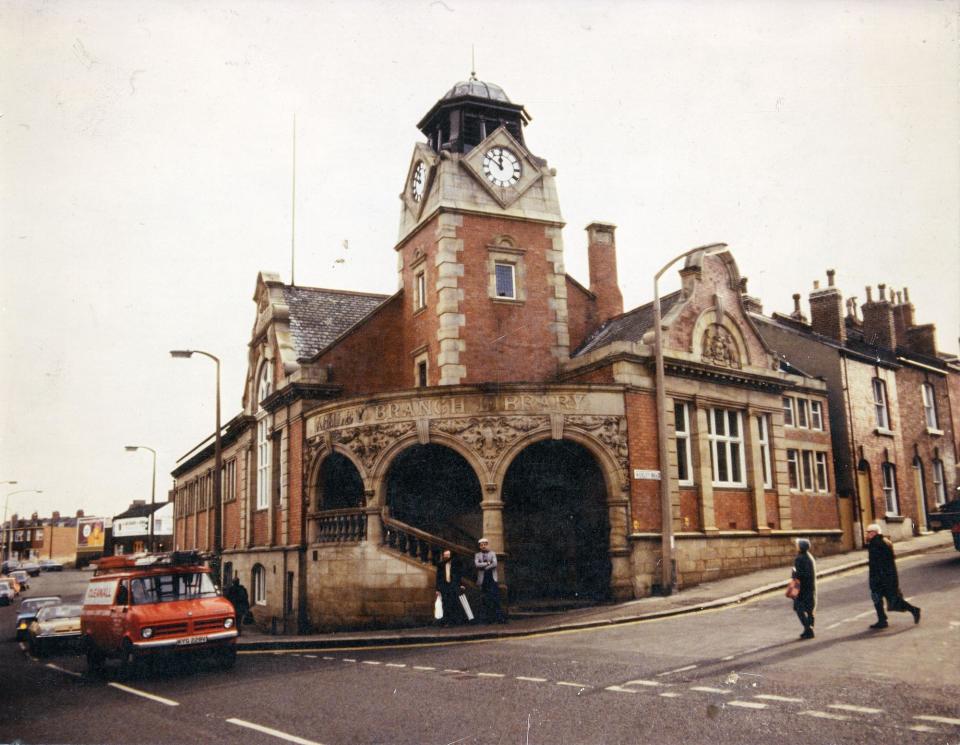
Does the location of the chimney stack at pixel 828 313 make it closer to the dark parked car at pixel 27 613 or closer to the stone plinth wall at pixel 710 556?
the stone plinth wall at pixel 710 556

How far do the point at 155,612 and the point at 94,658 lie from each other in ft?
7.47

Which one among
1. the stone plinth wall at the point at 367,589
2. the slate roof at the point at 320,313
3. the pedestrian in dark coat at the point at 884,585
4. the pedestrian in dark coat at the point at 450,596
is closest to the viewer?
the pedestrian in dark coat at the point at 884,585

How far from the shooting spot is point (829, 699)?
905 centimetres

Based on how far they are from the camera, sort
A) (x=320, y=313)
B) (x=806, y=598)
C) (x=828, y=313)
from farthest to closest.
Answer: (x=828, y=313), (x=320, y=313), (x=806, y=598)

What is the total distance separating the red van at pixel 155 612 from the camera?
1478 centimetres

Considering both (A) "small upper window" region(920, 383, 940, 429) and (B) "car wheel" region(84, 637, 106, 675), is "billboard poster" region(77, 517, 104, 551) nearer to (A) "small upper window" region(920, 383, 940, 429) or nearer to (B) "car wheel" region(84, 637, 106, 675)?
(A) "small upper window" region(920, 383, 940, 429)

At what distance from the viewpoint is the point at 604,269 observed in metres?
29.9

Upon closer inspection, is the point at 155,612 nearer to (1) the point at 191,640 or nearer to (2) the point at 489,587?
(1) the point at 191,640

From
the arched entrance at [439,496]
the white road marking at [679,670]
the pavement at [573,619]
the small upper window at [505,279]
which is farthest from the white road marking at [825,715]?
the small upper window at [505,279]

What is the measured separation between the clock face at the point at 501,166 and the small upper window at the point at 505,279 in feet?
8.76

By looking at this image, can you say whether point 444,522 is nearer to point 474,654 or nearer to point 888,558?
point 474,654

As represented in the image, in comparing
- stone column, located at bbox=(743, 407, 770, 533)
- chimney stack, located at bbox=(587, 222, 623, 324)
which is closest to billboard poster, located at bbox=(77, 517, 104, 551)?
chimney stack, located at bbox=(587, 222, 623, 324)

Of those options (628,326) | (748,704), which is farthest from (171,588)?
(628,326)

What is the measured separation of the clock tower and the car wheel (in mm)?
11618
